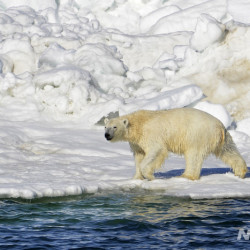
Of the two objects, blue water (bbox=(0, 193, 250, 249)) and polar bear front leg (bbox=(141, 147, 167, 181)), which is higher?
polar bear front leg (bbox=(141, 147, 167, 181))

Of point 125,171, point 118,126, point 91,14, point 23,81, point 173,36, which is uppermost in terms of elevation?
point 91,14

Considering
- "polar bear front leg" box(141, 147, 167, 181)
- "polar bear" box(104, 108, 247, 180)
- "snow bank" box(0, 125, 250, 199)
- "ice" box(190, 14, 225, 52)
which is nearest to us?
"snow bank" box(0, 125, 250, 199)

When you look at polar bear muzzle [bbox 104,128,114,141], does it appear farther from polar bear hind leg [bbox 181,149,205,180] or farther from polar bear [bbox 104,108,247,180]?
polar bear hind leg [bbox 181,149,205,180]

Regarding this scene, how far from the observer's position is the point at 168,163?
477 inches

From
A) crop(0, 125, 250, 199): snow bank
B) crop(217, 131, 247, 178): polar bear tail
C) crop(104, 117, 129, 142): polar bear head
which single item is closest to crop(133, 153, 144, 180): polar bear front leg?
crop(0, 125, 250, 199): snow bank

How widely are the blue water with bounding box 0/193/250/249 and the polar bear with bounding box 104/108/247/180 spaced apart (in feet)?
3.32

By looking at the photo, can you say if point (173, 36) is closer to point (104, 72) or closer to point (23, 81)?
point (104, 72)

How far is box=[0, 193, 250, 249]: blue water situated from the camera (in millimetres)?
6492

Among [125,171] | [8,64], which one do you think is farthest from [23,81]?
[125,171]

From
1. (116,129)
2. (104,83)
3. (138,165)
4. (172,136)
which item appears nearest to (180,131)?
(172,136)

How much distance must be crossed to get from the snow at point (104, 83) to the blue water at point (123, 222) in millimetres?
522

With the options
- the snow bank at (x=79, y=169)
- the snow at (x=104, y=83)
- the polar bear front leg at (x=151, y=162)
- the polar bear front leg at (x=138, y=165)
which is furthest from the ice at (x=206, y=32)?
the polar bear front leg at (x=151, y=162)

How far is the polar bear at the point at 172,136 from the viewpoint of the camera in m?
9.83

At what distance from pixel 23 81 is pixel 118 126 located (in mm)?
7833
